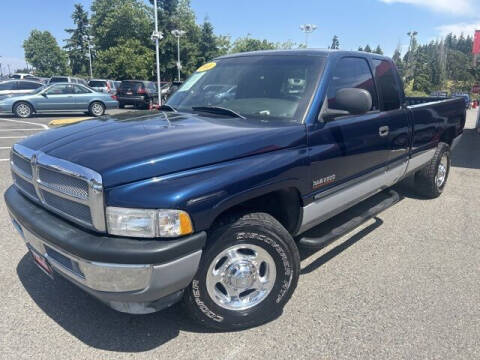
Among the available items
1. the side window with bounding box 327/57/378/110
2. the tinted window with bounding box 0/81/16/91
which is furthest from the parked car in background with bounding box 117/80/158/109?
the side window with bounding box 327/57/378/110

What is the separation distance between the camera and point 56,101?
1644 cm

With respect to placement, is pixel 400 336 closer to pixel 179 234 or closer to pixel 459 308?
pixel 459 308

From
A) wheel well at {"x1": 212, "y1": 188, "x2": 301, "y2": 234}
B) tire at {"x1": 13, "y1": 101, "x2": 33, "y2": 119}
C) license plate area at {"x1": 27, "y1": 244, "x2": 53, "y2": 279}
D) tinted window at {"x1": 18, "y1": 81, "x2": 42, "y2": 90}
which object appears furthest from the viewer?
tinted window at {"x1": 18, "y1": 81, "x2": 42, "y2": 90}

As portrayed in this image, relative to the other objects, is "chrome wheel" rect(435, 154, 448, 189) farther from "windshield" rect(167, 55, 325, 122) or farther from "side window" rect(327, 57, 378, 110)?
"windshield" rect(167, 55, 325, 122)

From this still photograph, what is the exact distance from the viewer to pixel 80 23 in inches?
2913

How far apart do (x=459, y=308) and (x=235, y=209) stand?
1.95 m

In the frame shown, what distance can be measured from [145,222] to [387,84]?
332 centimetres

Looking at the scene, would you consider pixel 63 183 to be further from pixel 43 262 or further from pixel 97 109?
pixel 97 109

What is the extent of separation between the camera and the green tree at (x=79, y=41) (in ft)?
242

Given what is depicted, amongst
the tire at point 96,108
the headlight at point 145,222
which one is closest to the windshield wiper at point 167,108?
the headlight at point 145,222

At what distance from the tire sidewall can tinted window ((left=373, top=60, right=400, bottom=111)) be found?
2.17 m

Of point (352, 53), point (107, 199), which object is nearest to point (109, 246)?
point (107, 199)

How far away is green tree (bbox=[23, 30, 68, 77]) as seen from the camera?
80.3 metres

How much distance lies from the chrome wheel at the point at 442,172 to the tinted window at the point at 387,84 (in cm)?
196
